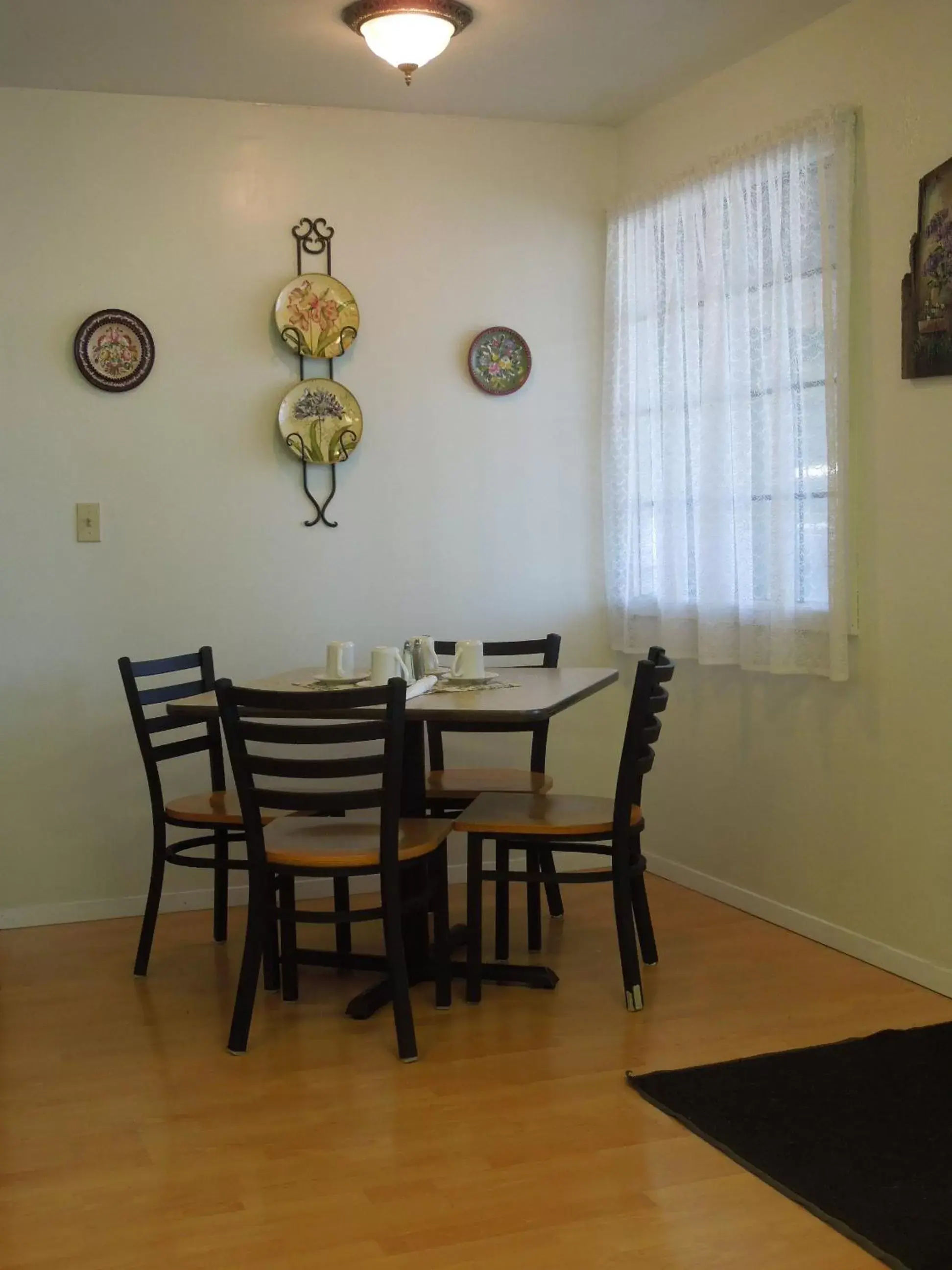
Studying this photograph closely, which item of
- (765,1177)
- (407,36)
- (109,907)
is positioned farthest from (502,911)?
(407,36)

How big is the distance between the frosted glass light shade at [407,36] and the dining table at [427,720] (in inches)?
61.1

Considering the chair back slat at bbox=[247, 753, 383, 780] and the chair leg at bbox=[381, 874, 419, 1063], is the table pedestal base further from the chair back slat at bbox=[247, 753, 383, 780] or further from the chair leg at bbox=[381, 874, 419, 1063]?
the chair back slat at bbox=[247, 753, 383, 780]

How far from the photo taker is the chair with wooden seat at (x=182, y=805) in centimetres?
340

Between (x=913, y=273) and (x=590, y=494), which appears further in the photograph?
(x=590, y=494)

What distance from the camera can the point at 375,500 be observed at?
426cm

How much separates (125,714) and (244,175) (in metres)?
1.67

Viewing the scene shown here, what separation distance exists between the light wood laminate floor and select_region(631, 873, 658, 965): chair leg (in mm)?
44

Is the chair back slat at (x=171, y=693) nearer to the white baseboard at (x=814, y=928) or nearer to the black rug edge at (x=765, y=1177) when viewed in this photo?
the black rug edge at (x=765, y=1177)

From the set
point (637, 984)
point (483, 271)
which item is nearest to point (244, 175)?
point (483, 271)

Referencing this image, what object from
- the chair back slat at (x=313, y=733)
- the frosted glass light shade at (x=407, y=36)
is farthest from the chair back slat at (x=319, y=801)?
the frosted glass light shade at (x=407, y=36)

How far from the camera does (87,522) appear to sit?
3980 millimetres

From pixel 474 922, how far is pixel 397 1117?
0.70m

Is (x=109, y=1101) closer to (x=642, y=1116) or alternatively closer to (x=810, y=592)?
(x=642, y=1116)

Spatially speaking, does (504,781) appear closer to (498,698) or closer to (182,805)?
(498,698)
